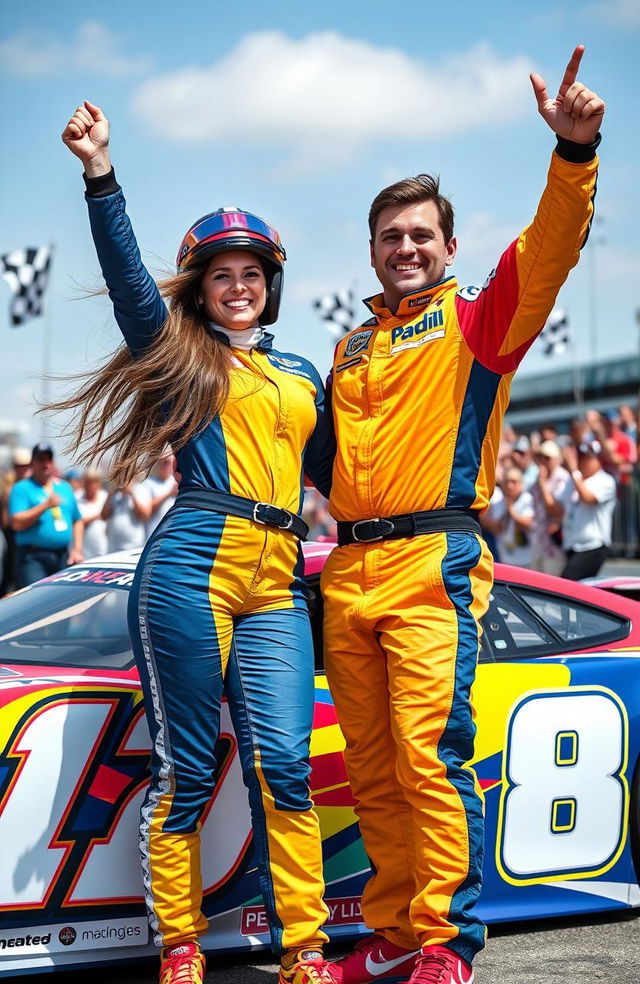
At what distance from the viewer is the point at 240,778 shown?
3.40 m

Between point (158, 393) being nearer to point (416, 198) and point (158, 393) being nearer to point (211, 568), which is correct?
point (211, 568)

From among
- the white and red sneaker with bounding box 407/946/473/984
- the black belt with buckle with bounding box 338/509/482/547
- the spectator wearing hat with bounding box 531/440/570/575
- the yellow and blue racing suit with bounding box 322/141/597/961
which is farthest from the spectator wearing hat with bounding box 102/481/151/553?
the white and red sneaker with bounding box 407/946/473/984

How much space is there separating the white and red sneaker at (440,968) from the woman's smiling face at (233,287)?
1776mm

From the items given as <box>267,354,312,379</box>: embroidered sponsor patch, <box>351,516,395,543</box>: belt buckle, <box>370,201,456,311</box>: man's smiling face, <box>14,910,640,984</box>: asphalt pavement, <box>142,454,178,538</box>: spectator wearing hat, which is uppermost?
<box>370,201,456,311</box>: man's smiling face

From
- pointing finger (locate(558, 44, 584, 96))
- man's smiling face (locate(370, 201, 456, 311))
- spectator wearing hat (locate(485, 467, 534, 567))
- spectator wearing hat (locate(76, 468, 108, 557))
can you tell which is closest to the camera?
pointing finger (locate(558, 44, 584, 96))

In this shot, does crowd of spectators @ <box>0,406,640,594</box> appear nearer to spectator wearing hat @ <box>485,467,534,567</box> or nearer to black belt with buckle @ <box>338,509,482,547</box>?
spectator wearing hat @ <box>485,467,534,567</box>

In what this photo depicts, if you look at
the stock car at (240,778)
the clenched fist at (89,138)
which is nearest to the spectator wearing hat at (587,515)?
the stock car at (240,778)

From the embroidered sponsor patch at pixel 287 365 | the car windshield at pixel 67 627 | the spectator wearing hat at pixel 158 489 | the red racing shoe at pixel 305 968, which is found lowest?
the red racing shoe at pixel 305 968

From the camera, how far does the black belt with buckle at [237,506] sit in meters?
3.20

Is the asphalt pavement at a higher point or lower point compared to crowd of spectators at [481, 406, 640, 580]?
lower

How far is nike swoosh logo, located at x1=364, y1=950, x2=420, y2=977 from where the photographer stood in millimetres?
3324

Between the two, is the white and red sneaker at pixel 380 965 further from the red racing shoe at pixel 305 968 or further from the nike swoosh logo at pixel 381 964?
the red racing shoe at pixel 305 968

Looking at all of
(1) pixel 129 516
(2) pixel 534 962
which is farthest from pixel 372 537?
(1) pixel 129 516

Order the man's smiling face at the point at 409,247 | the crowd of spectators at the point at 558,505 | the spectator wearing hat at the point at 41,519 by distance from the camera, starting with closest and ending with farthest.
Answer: the man's smiling face at the point at 409,247, the spectator wearing hat at the point at 41,519, the crowd of spectators at the point at 558,505
